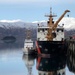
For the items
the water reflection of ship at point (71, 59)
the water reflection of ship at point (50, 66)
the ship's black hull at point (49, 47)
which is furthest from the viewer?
the ship's black hull at point (49, 47)

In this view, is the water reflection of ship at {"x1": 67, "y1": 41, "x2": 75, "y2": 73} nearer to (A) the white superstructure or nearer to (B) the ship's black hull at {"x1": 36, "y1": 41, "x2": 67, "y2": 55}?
(B) the ship's black hull at {"x1": 36, "y1": 41, "x2": 67, "y2": 55}

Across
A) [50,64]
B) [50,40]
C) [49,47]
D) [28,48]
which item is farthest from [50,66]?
[28,48]

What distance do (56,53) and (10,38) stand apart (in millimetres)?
102428

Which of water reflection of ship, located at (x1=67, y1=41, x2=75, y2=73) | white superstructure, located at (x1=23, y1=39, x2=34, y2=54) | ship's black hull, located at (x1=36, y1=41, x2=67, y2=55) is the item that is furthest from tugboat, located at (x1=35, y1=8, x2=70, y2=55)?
white superstructure, located at (x1=23, y1=39, x2=34, y2=54)

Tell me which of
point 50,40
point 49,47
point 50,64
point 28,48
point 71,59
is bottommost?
point 50,64

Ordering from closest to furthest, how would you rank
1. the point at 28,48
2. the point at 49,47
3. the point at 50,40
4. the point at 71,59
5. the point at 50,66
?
the point at 50,66
the point at 71,59
the point at 49,47
the point at 50,40
the point at 28,48

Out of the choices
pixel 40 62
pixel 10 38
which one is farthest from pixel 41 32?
pixel 10 38

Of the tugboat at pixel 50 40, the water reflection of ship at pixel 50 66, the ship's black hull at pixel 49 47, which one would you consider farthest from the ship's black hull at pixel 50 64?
the tugboat at pixel 50 40

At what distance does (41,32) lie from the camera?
4950 cm

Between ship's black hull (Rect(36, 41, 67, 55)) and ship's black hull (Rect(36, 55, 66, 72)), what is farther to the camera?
ship's black hull (Rect(36, 41, 67, 55))

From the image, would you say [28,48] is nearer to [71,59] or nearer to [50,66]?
[71,59]

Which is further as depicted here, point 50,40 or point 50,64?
point 50,40

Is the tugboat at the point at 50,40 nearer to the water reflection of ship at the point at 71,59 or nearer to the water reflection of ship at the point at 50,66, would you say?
the water reflection of ship at the point at 50,66

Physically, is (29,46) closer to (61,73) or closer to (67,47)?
(67,47)
